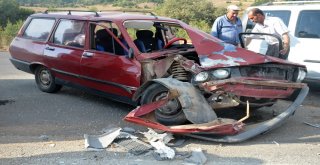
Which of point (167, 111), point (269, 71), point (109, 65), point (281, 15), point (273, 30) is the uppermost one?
point (281, 15)

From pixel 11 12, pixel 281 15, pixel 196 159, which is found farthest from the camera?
pixel 11 12

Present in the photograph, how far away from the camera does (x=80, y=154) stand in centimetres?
460

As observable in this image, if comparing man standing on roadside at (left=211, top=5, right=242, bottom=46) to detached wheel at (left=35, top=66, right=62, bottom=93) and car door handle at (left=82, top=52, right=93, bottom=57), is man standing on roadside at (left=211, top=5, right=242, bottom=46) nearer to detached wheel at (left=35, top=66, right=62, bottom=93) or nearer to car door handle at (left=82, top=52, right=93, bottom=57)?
car door handle at (left=82, top=52, right=93, bottom=57)

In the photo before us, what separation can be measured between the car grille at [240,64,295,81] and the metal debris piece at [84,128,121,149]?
1.89m

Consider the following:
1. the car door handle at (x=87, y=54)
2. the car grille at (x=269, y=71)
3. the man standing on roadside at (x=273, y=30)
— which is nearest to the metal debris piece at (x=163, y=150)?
the car grille at (x=269, y=71)

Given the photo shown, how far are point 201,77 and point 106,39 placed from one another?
78.2 inches

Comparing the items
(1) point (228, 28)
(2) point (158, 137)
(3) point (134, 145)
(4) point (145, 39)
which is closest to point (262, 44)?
(1) point (228, 28)

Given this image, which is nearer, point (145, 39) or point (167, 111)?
point (167, 111)

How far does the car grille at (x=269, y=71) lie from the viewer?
18.0 feet

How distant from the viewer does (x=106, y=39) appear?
661 cm

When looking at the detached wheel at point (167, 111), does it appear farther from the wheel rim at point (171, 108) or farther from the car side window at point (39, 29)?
the car side window at point (39, 29)

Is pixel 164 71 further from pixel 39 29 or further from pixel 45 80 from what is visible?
pixel 39 29

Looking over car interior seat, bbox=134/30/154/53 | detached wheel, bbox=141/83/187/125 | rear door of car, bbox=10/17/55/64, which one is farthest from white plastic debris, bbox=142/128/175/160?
rear door of car, bbox=10/17/55/64

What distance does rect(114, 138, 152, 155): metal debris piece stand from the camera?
15.4 ft
